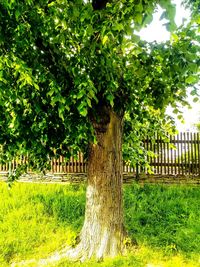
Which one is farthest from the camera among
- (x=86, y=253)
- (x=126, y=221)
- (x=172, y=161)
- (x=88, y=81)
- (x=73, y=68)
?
(x=172, y=161)

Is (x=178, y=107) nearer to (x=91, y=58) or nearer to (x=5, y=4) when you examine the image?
(x=91, y=58)

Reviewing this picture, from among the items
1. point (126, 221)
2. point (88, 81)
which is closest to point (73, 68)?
point (88, 81)

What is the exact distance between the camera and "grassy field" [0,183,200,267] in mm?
6660

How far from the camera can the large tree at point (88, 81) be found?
4.87 m

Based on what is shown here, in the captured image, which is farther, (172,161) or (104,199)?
(172,161)

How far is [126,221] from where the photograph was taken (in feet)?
26.8

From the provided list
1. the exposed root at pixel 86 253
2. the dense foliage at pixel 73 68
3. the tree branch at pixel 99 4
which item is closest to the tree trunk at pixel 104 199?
the exposed root at pixel 86 253

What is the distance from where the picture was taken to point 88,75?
555cm

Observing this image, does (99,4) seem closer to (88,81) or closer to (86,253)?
(88,81)

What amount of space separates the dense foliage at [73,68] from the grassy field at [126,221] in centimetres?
182

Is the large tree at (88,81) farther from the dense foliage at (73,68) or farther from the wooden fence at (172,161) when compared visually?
the wooden fence at (172,161)

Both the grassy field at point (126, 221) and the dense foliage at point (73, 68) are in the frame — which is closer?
the dense foliage at point (73, 68)

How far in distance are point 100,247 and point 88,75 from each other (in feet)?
9.58

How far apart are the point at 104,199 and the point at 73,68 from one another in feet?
7.77
